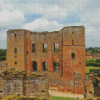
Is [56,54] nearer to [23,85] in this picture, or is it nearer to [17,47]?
[17,47]

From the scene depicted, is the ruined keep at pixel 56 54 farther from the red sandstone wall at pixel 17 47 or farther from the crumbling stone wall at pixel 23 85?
the crumbling stone wall at pixel 23 85

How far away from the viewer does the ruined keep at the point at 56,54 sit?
1642cm

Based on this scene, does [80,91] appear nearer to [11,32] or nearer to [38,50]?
[38,50]

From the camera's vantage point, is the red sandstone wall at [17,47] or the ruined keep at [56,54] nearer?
the ruined keep at [56,54]

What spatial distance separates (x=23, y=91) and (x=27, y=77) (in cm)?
111

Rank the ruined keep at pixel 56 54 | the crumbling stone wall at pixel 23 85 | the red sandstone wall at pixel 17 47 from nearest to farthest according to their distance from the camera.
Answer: the crumbling stone wall at pixel 23 85 < the ruined keep at pixel 56 54 < the red sandstone wall at pixel 17 47

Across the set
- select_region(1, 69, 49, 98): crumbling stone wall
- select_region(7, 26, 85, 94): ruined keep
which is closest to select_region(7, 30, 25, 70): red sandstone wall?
select_region(7, 26, 85, 94): ruined keep

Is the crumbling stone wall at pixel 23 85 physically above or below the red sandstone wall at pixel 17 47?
below

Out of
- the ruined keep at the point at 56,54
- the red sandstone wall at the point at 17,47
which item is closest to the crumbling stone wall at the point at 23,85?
the ruined keep at the point at 56,54

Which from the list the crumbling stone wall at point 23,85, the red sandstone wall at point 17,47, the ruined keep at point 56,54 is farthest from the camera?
the red sandstone wall at point 17,47

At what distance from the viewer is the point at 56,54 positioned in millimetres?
18906

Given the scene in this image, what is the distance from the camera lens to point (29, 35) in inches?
794

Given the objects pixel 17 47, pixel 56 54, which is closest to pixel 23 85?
pixel 56 54

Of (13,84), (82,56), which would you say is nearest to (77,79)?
(82,56)
